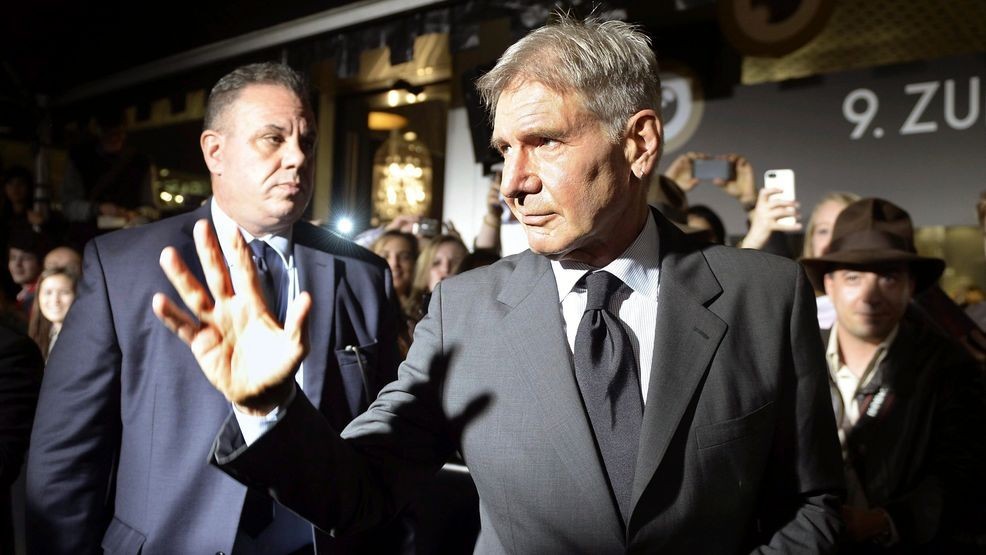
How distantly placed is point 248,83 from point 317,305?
0.60 metres

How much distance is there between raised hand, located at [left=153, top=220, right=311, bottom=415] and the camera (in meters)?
1.12

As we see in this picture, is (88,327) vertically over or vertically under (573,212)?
under

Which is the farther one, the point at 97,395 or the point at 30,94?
the point at 30,94

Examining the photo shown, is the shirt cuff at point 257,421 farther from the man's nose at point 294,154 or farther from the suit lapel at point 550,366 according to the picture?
the man's nose at point 294,154

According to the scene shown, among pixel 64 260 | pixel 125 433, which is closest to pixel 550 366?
pixel 125 433

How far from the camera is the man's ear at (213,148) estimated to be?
2090 millimetres

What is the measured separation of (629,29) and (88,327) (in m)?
1.40

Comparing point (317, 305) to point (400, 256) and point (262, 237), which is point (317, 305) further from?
point (400, 256)

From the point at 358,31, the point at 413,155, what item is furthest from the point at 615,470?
the point at 413,155

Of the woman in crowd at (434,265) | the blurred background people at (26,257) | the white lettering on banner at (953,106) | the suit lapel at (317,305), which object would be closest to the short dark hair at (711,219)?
the woman in crowd at (434,265)

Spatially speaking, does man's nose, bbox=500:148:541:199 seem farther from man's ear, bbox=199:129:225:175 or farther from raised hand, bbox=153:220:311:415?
man's ear, bbox=199:129:225:175

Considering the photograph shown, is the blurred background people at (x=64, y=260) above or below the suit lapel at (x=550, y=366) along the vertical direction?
below

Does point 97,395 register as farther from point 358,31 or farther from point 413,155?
point 413,155

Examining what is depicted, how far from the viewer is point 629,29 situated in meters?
1.54
